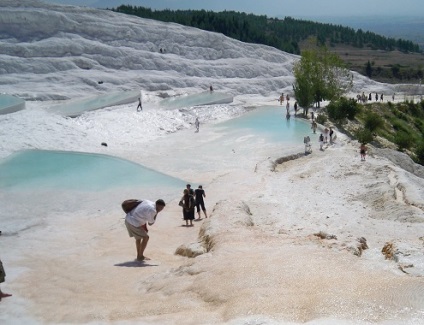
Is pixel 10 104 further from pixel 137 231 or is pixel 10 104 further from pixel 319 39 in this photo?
pixel 319 39

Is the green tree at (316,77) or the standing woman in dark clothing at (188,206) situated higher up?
the green tree at (316,77)

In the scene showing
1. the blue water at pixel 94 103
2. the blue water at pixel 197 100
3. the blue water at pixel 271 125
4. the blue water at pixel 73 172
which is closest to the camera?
the blue water at pixel 73 172

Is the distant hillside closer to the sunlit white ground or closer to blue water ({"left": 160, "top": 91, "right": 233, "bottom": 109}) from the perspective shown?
blue water ({"left": 160, "top": 91, "right": 233, "bottom": 109})

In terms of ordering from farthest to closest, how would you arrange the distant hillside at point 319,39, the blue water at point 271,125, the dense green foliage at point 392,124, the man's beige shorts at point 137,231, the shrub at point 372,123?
1. the distant hillside at point 319,39
2. the shrub at point 372,123
3. the dense green foliage at point 392,124
4. the blue water at point 271,125
5. the man's beige shorts at point 137,231

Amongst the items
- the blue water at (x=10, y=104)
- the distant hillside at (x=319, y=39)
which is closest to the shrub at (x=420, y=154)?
the blue water at (x=10, y=104)

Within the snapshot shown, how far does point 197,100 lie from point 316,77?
9.72 metres

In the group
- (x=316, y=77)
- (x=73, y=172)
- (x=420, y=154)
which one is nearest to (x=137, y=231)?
(x=73, y=172)

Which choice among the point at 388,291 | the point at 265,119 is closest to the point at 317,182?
the point at 388,291

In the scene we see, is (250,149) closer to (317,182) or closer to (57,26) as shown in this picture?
(317,182)

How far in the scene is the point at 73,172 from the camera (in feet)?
70.8

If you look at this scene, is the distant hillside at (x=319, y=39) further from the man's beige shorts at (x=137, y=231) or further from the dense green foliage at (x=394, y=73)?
the man's beige shorts at (x=137, y=231)

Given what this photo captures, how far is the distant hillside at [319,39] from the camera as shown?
7844 cm

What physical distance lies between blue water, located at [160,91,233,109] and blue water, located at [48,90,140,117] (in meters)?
2.58

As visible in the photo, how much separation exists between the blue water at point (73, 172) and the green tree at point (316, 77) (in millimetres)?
20154
